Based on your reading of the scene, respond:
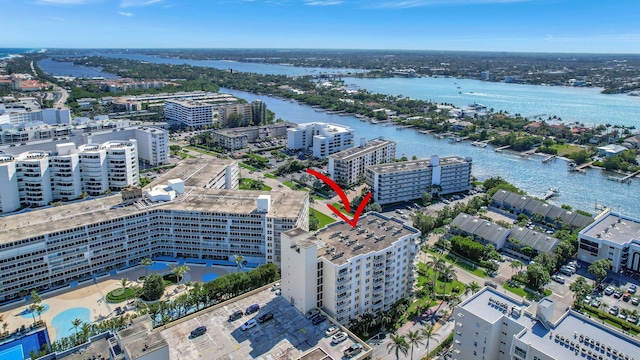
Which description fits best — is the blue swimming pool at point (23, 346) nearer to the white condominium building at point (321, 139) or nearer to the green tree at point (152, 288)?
the green tree at point (152, 288)

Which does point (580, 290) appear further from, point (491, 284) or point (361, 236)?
point (361, 236)

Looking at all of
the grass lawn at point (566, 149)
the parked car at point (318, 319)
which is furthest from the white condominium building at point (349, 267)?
the grass lawn at point (566, 149)

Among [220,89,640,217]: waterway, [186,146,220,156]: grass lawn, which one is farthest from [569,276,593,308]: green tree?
[186,146,220,156]: grass lawn

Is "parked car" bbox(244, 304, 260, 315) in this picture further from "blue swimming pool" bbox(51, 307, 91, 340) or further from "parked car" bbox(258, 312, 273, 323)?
"blue swimming pool" bbox(51, 307, 91, 340)

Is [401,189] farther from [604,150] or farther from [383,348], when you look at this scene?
[604,150]

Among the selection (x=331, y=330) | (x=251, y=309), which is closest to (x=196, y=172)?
(x=251, y=309)

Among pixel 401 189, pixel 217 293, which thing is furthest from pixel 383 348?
pixel 401 189
